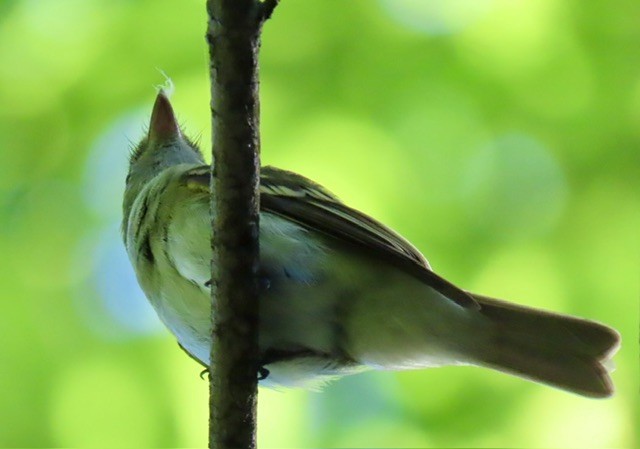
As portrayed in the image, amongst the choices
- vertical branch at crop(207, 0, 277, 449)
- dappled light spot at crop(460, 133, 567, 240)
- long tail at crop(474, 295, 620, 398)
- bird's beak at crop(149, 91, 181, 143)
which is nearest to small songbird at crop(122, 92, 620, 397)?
long tail at crop(474, 295, 620, 398)

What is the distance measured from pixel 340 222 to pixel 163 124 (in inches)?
81.5

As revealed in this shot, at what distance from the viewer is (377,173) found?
5199mm

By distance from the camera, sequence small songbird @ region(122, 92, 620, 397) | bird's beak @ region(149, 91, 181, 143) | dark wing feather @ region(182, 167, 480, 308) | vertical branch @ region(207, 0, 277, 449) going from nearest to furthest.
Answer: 1. vertical branch @ region(207, 0, 277, 449)
2. dark wing feather @ region(182, 167, 480, 308)
3. small songbird @ region(122, 92, 620, 397)
4. bird's beak @ region(149, 91, 181, 143)

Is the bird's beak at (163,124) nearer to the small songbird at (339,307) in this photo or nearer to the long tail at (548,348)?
the small songbird at (339,307)

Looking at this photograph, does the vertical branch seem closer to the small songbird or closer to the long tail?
the small songbird

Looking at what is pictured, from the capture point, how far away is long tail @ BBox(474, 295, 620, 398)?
426 centimetres

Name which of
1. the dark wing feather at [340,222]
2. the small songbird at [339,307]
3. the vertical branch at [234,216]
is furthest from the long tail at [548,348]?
the vertical branch at [234,216]

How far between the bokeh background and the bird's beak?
0.46 ft

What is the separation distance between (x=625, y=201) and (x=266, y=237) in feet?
6.54

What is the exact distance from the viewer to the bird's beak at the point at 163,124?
569 centimetres

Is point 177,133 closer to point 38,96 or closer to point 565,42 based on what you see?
point 38,96

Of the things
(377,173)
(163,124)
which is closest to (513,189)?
(377,173)

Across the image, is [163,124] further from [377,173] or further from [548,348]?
[548,348]

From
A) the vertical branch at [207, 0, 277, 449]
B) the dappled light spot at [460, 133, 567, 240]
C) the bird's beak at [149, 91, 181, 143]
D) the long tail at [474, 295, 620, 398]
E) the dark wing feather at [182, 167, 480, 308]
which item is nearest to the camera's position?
the vertical branch at [207, 0, 277, 449]
